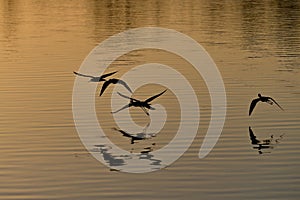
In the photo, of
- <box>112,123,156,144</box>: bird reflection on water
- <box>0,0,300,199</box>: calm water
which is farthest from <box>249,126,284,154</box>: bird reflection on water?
<box>112,123,156,144</box>: bird reflection on water

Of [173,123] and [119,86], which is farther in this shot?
[119,86]

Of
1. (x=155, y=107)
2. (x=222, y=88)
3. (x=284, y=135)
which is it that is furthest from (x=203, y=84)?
(x=284, y=135)

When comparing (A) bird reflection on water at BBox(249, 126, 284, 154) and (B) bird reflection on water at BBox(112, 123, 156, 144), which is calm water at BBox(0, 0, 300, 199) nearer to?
(A) bird reflection on water at BBox(249, 126, 284, 154)

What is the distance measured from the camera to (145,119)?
27.2 meters

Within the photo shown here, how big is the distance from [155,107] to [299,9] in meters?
46.1

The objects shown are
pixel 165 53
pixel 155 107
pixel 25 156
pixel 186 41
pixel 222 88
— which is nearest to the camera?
pixel 25 156

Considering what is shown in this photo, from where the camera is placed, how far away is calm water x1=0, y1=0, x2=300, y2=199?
1938cm

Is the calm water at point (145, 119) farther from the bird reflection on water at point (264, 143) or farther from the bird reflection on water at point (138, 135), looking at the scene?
the bird reflection on water at point (138, 135)

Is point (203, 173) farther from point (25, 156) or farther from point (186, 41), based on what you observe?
point (186, 41)

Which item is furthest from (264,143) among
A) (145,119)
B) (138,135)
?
(145,119)

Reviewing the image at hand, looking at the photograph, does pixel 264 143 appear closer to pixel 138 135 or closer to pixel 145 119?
pixel 138 135

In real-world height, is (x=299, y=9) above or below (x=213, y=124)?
above

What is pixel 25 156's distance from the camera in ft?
73.0

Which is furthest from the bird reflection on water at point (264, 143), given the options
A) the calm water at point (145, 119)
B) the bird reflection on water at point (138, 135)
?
the bird reflection on water at point (138, 135)
